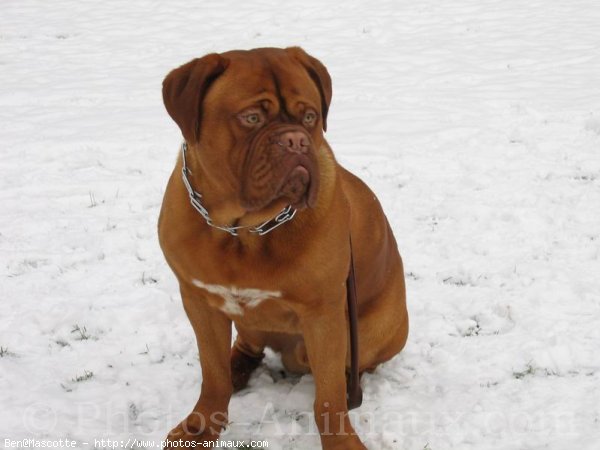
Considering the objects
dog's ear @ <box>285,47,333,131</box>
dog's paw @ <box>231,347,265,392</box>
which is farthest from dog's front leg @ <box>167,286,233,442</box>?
dog's ear @ <box>285,47,333,131</box>

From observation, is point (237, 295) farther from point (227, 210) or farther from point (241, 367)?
point (241, 367)

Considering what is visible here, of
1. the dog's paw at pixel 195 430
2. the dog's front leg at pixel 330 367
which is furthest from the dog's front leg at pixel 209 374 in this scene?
the dog's front leg at pixel 330 367

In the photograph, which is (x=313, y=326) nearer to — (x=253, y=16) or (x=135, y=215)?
(x=135, y=215)

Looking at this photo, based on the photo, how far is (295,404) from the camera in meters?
3.17

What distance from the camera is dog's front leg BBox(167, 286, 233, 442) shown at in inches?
112

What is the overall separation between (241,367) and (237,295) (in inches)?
34.4

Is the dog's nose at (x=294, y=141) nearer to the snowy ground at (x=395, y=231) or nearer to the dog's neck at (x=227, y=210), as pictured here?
the dog's neck at (x=227, y=210)

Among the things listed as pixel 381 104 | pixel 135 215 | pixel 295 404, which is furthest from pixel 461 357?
pixel 381 104

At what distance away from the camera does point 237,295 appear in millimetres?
2576

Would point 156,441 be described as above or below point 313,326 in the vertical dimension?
below

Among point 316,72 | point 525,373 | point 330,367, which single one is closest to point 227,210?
point 316,72

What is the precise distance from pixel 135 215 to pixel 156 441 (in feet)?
7.50

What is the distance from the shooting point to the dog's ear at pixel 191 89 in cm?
232

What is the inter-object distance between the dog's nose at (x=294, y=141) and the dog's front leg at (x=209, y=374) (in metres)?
0.86
